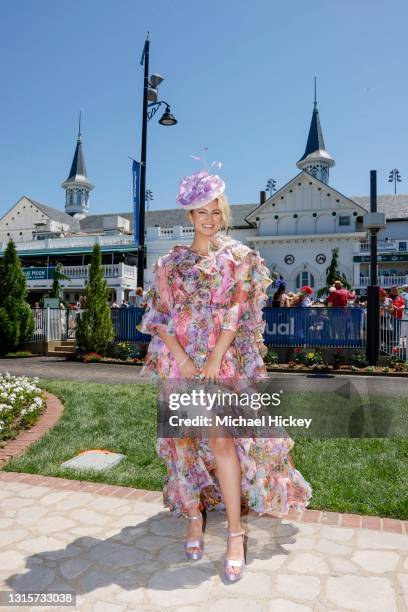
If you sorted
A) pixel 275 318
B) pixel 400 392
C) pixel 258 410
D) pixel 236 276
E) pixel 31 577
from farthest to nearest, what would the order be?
pixel 275 318 → pixel 400 392 → pixel 258 410 → pixel 236 276 → pixel 31 577

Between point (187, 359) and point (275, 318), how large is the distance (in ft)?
35.2

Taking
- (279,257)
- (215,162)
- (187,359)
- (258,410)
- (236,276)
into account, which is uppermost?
(279,257)

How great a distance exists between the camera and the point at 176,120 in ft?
46.5

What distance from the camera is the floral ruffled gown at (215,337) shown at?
2.90 m

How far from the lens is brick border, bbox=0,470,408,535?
3293 mm

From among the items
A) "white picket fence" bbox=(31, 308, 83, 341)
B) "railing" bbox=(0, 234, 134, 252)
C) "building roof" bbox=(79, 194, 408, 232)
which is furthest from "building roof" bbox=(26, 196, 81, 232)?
"white picket fence" bbox=(31, 308, 83, 341)

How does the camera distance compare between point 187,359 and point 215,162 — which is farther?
point 215,162

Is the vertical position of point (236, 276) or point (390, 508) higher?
point (236, 276)

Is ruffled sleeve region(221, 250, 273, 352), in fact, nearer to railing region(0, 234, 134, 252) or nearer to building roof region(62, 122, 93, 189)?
railing region(0, 234, 134, 252)

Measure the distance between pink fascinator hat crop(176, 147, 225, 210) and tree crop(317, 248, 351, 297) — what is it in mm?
32568

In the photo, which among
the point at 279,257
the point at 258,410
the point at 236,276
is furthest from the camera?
the point at 279,257

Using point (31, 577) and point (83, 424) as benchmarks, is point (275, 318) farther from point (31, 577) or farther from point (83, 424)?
point (31, 577)

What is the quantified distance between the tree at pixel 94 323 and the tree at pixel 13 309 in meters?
2.34

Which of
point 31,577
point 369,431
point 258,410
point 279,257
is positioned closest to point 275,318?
point 369,431
